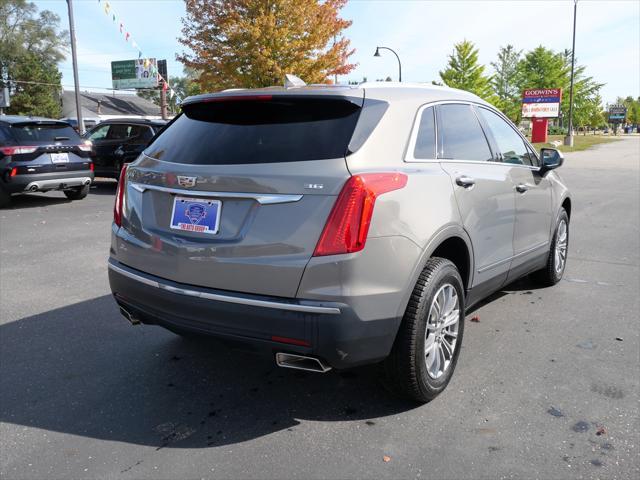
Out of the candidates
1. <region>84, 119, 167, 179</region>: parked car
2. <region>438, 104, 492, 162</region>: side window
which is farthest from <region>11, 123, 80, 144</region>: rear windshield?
<region>438, 104, 492, 162</region>: side window

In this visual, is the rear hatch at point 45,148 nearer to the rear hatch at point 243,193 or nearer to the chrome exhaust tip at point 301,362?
the rear hatch at point 243,193

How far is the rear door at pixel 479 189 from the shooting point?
350 cm

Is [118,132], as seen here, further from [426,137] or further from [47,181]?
[426,137]

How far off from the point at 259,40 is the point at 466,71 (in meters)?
45.9

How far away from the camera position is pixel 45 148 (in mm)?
10844

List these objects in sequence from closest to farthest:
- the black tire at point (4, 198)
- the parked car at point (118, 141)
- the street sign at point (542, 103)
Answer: the black tire at point (4, 198) < the parked car at point (118, 141) < the street sign at point (542, 103)

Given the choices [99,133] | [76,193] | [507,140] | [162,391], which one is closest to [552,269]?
[507,140]

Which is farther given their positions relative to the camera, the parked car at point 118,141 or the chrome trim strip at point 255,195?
the parked car at point 118,141

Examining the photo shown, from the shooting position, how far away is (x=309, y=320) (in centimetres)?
259

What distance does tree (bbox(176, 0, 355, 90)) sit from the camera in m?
22.8

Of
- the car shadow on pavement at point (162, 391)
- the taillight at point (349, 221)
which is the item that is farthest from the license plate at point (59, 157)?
the taillight at point (349, 221)

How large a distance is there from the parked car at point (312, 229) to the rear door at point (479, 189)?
0.02 meters

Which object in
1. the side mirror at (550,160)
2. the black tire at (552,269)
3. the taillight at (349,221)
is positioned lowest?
the black tire at (552,269)

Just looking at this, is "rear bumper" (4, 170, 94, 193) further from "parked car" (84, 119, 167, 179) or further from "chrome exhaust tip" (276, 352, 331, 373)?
"chrome exhaust tip" (276, 352, 331, 373)
